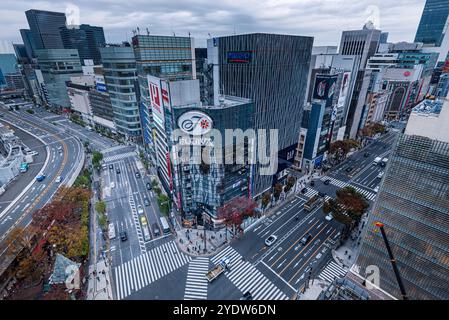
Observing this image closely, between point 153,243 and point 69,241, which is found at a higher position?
point 69,241

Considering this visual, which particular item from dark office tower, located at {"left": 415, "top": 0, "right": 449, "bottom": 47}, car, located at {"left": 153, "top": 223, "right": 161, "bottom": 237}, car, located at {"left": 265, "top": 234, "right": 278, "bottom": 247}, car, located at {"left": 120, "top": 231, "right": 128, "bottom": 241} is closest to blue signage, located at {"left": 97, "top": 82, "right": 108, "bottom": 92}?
car, located at {"left": 120, "top": 231, "right": 128, "bottom": 241}

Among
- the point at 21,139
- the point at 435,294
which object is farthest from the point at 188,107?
the point at 21,139

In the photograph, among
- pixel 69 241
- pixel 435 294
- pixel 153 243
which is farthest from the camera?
pixel 153 243

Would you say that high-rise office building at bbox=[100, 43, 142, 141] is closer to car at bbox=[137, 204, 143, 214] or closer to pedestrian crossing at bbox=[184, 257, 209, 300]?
car at bbox=[137, 204, 143, 214]

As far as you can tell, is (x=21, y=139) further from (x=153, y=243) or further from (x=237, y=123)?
(x=237, y=123)

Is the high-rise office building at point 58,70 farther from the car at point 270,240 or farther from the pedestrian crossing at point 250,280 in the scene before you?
the car at point 270,240

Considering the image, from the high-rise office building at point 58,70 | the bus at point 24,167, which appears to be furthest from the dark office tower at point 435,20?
the bus at point 24,167
